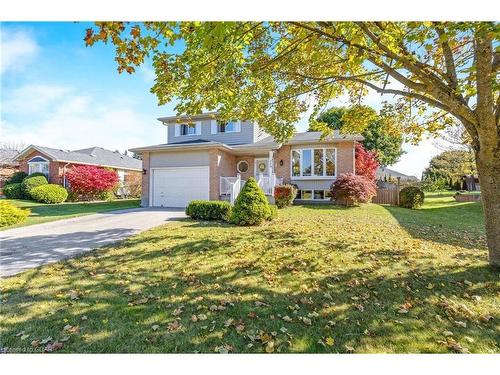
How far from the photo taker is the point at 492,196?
4.59m

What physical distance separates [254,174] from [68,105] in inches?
451

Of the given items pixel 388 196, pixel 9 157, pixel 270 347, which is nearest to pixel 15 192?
pixel 9 157

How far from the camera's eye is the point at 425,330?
294 cm

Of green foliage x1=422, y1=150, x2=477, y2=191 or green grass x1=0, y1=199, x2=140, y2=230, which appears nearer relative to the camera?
green grass x1=0, y1=199, x2=140, y2=230

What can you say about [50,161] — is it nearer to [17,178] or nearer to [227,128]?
[17,178]

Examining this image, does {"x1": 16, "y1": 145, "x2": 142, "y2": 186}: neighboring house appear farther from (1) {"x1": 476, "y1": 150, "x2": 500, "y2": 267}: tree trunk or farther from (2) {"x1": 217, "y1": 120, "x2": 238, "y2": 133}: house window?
(1) {"x1": 476, "y1": 150, "x2": 500, "y2": 267}: tree trunk

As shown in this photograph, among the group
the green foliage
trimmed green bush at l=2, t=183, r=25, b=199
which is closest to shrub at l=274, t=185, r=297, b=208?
the green foliage

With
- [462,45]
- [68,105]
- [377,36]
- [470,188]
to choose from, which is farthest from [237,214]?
[470,188]

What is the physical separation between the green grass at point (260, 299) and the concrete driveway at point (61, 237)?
2.03 feet

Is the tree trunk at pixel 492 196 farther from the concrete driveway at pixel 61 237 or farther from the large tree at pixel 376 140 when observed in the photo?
the large tree at pixel 376 140

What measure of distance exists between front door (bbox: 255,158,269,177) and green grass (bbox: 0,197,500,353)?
959 cm

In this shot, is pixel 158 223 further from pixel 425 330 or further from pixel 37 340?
pixel 425 330

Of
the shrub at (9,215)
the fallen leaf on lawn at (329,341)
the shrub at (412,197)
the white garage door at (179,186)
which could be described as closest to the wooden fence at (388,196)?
the shrub at (412,197)

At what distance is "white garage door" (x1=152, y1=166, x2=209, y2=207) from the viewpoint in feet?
45.5
